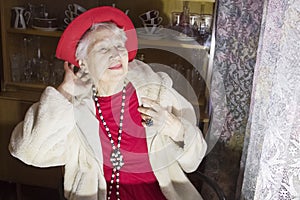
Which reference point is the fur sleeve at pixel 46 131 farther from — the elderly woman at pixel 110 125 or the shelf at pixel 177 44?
the shelf at pixel 177 44

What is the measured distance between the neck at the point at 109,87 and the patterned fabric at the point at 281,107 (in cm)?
44

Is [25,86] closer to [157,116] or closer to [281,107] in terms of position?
[157,116]

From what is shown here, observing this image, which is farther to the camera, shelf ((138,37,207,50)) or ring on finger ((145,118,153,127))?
shelf ((138,37,207,50))

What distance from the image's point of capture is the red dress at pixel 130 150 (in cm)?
125

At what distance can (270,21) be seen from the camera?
110cm

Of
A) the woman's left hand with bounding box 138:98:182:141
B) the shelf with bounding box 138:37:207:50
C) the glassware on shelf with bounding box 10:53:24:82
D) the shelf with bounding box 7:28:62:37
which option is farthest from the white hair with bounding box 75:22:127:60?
the glassware on shelf with bounding box 10:53:24:82

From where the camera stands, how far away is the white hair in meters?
1.18

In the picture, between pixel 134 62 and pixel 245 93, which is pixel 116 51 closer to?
pixel 134 62

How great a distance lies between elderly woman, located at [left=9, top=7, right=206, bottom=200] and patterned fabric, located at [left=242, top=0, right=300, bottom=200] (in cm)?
30

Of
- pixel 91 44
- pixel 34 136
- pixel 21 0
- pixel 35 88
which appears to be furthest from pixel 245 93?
pixel 21 0

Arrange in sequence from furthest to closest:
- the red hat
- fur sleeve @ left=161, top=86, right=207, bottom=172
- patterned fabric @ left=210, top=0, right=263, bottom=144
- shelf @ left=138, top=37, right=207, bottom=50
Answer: shelf @ left=138, top=37, right=207, bottom=50
patterned fabric @ left=210, top=0, right=263, bottom=144
fur sleeve @ left=161, top=86, right=207, bottom=172
the red hat

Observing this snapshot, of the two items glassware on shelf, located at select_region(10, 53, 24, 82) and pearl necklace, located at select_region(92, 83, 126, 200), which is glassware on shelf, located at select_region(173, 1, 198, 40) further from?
glassware on shelf, located at select_region(10, 53, 24, 82)

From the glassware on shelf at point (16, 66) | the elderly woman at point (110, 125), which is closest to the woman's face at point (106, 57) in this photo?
the elderly woman at point (110, 125)

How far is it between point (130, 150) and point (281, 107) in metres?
0.49
